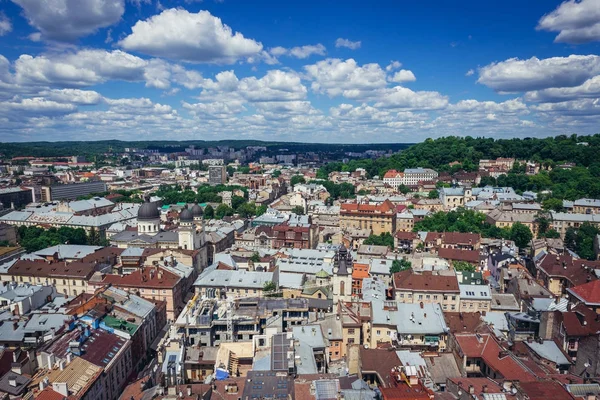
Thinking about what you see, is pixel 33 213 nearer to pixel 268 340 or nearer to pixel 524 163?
pixel 268 340

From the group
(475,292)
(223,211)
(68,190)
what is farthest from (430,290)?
(68,190)

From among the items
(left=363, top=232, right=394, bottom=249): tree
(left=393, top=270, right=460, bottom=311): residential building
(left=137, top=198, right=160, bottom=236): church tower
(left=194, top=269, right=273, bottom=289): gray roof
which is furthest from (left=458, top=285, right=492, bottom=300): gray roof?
(left=137, top=198, right=160, bottom=236): church tower

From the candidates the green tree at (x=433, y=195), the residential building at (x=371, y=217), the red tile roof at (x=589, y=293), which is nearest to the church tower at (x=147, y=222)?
the residential building at (x=371, y=217)

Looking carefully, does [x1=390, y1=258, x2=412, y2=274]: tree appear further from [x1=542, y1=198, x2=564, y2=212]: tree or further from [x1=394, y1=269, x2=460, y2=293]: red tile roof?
[x1=542, y1=198, x2=564, y2=212]: tree

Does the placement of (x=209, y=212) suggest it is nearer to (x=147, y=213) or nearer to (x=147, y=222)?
(x=147, y=213)

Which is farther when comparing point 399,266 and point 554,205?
point 554,205

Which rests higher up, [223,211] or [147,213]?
[147,213]

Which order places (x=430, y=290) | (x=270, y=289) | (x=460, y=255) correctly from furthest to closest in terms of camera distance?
(x=460, y=255) → (x=270, y=289) → (x=430, y=290)
